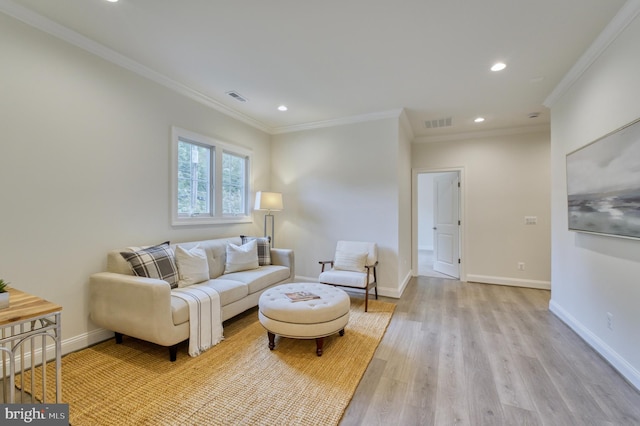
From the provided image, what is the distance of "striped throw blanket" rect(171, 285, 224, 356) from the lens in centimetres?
231

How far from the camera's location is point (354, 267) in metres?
3.74

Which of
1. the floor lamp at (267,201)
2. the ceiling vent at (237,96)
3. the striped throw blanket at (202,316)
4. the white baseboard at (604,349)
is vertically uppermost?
the ceiling vent at (237,96)

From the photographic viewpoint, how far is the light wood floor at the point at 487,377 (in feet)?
5.45

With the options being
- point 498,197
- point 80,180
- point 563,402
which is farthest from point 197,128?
point 498,197

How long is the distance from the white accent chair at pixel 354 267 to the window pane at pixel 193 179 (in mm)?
1880

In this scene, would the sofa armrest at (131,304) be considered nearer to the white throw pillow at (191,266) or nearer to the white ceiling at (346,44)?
the white throw pillow at (191,266)

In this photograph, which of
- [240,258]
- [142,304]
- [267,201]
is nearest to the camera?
[142,304]

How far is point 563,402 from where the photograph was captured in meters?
1.78

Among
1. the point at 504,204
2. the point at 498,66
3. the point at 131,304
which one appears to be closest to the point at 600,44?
the point at 498,66

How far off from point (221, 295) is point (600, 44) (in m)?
4.09

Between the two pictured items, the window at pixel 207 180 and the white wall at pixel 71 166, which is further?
the window at pixel 207 180

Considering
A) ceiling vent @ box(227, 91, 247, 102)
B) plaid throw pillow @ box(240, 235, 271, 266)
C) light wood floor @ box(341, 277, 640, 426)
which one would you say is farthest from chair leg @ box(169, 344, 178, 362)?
ceiling vent @ box(227, 91, 247, 102)

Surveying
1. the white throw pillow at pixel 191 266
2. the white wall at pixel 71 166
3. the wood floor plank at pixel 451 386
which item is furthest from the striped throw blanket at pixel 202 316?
the wood floor plank at pixel 451 386

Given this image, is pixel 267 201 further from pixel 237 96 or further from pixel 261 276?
pixel 237 96
